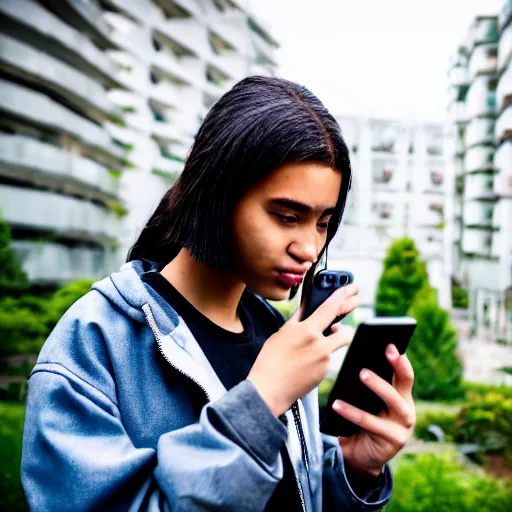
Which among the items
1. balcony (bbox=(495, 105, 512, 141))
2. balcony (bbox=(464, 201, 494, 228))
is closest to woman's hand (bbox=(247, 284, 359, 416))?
balcony (bbox=(495, 105, 512, 141))

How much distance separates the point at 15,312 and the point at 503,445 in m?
5.78

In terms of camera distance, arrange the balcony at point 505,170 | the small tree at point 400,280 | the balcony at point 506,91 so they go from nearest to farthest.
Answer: the balcony at point 505,170
the balcony at point 506,91
the small tree at point 400,280

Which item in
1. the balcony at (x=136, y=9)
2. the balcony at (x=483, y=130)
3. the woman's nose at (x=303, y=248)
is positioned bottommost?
the woman's nose at (x=303, y=248)

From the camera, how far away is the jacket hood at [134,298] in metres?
1.13

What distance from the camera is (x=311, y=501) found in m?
1.27

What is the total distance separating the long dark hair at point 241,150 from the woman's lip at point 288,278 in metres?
0.12

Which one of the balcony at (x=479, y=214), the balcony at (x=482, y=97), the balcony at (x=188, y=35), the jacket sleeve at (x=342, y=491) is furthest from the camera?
the balcony at (x=188, y=35)

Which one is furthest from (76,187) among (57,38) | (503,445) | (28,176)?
(503,445)

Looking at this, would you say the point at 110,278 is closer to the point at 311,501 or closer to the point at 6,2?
the point at 311,501

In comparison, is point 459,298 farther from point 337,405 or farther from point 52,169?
point 337,405

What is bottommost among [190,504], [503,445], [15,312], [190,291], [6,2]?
[503,445]

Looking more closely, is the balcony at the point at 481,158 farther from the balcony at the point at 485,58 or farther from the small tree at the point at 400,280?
the small tree at the point at 400,280

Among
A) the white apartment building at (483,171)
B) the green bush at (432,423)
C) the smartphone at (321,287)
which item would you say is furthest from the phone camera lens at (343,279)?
the white apartment building at (483,171)

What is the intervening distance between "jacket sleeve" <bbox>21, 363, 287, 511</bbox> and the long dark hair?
0.39 metres
